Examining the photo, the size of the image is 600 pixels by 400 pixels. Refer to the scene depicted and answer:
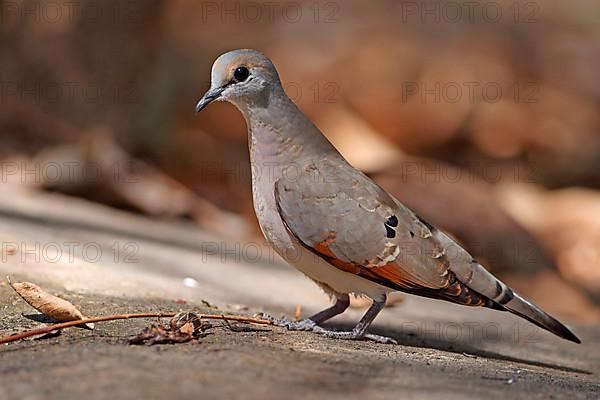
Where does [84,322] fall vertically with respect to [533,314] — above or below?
below

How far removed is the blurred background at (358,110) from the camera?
894 centimetres

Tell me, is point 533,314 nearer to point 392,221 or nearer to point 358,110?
point 392,221

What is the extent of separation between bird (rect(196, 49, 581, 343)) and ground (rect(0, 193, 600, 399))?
0.28 metres

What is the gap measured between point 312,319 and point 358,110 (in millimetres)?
8909

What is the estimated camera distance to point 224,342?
3209 mm

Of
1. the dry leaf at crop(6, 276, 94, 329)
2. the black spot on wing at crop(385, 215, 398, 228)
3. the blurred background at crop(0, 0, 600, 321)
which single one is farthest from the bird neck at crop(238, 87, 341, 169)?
the blurred background at crop(0, 0, 600, 321)

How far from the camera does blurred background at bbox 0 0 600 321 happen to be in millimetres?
8938

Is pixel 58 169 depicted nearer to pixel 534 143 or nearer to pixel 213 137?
pixel 213 137

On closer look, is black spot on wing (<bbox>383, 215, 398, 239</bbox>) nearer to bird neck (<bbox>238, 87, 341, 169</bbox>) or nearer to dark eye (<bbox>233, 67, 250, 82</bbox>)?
bird neck (<bbox>238, 87, 341, 169</bbox>)

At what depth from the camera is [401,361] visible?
330cm

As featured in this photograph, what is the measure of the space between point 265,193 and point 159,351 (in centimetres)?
132

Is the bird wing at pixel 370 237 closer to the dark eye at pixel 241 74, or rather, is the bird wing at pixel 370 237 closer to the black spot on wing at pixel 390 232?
the black spot on wing at pixel 390 232

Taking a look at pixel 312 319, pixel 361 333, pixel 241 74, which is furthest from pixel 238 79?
pixel 361 333

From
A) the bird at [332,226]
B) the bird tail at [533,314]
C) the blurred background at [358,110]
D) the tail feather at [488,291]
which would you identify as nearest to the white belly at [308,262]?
the bird at [332,226]
